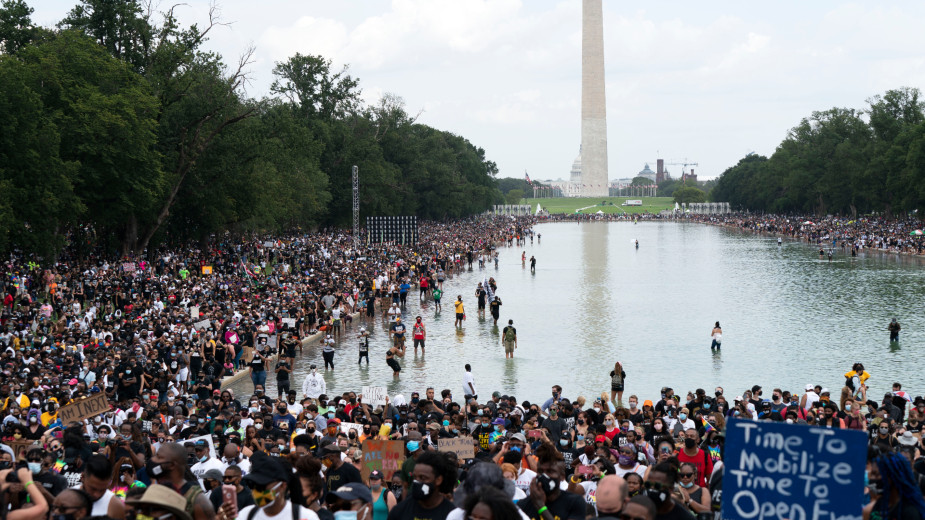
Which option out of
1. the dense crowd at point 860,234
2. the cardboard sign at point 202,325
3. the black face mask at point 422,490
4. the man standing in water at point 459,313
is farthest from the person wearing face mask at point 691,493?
the dense crowd at point 860,234

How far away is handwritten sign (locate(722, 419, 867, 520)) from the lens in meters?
5.35

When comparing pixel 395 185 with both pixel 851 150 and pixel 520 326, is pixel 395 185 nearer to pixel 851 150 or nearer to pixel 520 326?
pixel 851 150

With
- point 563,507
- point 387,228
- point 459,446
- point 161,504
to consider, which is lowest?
point 459,446

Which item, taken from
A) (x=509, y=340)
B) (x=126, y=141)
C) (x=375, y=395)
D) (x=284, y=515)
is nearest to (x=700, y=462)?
(x=284, y=515)

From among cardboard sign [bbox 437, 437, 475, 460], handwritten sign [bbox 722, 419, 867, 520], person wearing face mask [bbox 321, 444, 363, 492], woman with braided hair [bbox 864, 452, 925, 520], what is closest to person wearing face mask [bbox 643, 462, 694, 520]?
handwritten sign [bbox 722, 419, 867, 520]

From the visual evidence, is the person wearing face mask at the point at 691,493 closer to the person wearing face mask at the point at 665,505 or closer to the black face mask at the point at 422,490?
the person wearing face mask at the point at 665,505

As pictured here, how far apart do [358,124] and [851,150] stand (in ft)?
175

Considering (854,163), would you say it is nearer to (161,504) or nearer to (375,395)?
(375,395)

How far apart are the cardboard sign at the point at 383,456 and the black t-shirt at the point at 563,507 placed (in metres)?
3.56

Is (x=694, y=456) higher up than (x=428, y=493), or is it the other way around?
(x=428, y=493)

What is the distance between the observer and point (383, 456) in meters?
10.6

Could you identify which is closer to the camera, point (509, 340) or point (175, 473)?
point (175, 473)

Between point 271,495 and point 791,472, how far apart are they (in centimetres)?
317

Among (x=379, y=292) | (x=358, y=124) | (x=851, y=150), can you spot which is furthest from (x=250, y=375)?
(x=851, y=150)
